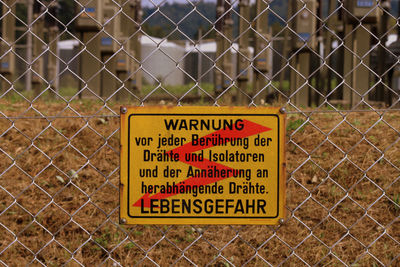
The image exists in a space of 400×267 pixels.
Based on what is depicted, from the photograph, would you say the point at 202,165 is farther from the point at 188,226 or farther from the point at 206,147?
the point at 188,226

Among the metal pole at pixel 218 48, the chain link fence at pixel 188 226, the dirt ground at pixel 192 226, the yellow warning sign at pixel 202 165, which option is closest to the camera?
the yellow warning sign at pixel 202 165

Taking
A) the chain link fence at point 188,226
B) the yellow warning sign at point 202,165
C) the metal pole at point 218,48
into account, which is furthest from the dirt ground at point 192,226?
the metal pole at point 218,48

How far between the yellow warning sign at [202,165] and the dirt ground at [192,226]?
282mm

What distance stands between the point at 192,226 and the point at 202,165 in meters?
0.91

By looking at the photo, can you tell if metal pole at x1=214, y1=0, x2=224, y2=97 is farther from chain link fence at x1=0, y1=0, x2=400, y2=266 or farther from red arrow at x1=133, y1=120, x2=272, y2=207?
red arrow at x1=133, y1=120, x2=272, y2=207

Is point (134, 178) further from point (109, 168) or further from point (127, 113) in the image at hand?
point (109, 168)

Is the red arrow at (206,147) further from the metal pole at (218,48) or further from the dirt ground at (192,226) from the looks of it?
Result: the metal pole at (218,48)

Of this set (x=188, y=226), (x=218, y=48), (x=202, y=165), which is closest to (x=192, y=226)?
(x=188, y=226)

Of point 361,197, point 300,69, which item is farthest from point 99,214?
point 300,69

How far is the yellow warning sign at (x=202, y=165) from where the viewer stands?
6.05ft

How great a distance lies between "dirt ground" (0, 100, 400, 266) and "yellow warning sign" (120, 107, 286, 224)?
282 mm

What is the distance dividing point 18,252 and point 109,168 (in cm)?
83

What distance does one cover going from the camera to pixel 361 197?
9.82 ft

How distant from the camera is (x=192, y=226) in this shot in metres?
2.70
